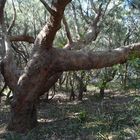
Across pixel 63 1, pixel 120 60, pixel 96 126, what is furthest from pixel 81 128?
pixel 63 1

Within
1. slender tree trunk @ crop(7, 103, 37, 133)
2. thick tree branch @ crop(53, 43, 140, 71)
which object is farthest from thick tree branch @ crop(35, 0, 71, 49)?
slender tree trunk @ crop(7, 103, 37, 133)

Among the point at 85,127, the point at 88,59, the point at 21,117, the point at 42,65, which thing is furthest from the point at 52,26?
the point at 85,127

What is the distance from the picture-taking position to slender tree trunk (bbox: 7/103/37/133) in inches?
359

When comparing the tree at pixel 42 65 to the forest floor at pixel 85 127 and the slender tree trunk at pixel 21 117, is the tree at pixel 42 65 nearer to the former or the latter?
the slender tree trunk at pixel 21 117

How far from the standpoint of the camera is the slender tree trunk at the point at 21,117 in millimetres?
9109

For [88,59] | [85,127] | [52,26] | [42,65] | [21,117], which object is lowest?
[85,127]

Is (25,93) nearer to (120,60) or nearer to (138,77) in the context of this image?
(120,60)

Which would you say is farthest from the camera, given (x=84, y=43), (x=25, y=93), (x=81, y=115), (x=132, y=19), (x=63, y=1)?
(x=132, y=19)

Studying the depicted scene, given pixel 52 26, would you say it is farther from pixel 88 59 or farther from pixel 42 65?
pixel 88 59

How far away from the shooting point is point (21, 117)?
30.0 feet

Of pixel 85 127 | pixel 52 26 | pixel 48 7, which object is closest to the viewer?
pixel 48 7

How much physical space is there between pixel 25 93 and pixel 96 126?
184 cm

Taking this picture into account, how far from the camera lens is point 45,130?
918cm

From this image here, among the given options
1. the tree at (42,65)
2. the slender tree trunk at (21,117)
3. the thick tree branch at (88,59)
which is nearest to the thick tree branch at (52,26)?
the tree at (42,65)
